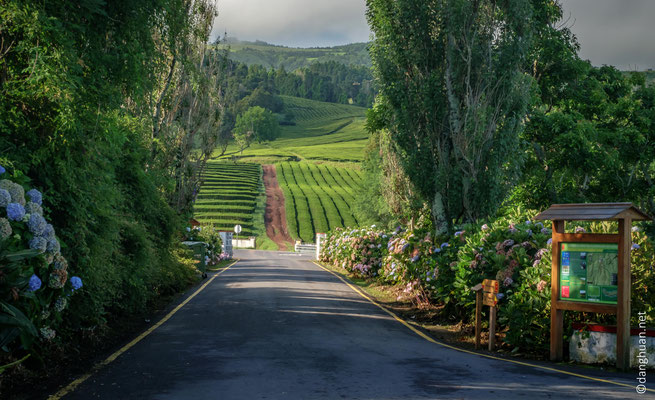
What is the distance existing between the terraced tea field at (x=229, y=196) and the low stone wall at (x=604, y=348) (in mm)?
59223

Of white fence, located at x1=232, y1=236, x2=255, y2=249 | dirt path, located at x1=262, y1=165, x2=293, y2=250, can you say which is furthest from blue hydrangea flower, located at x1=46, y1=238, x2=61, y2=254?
white fence, located at x1=232, y1=236, x2=255, y2=249

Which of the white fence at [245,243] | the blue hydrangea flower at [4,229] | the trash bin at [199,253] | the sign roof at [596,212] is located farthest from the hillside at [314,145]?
the blue hydrangea flower at [4,229]

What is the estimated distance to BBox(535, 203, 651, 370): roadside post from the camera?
959cm

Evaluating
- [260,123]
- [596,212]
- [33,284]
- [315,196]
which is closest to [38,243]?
[33,284]

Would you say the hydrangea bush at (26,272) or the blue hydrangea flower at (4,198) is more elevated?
the blue hydrangea flower at (4,198)

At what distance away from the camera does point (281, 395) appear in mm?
7051

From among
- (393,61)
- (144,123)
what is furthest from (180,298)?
(393,61)

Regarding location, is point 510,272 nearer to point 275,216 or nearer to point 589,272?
point 589,272

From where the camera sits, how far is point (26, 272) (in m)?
7.45

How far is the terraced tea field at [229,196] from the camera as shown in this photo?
7909cm

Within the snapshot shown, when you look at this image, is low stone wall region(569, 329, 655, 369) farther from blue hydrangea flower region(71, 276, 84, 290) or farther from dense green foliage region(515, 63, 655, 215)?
dense green foliage region(515, 63, 655, 215)

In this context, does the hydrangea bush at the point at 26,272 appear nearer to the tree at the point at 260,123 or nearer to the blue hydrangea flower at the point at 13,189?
the blue hydrangea flower at the point at 13,189

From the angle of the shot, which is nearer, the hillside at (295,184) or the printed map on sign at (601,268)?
the printed map on sign at (601,268)

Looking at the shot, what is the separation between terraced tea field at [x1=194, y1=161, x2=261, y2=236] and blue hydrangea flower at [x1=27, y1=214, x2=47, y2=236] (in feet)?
195
